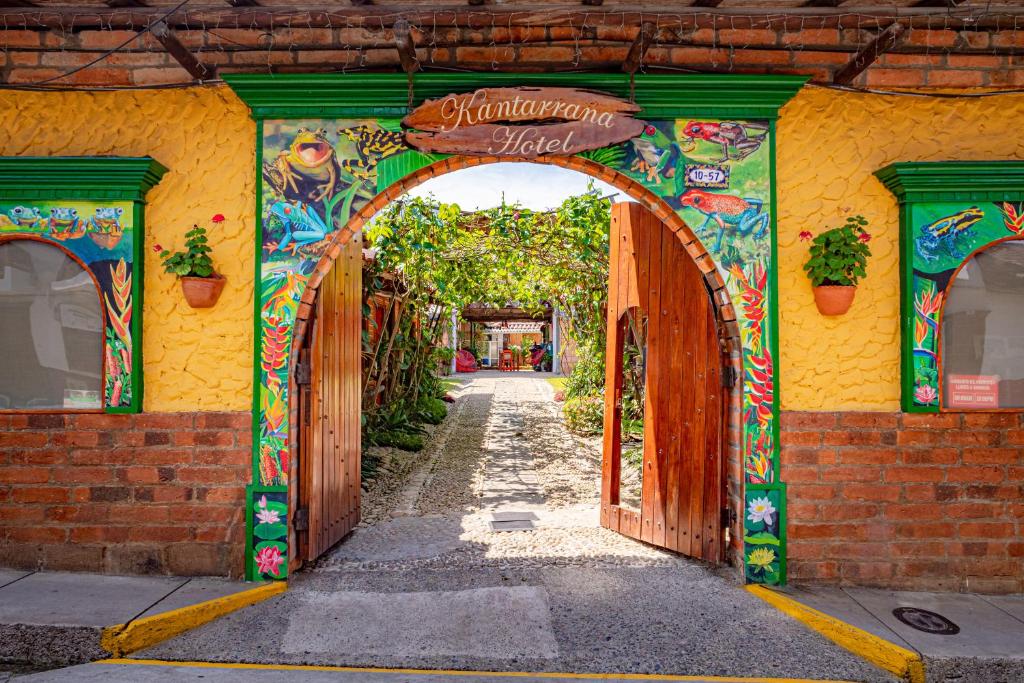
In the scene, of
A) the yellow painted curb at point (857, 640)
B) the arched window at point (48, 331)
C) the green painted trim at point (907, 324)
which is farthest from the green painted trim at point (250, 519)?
the green painted trim at point (907, 324)

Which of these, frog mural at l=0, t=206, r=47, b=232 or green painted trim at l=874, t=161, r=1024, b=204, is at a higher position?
green painted trim at l=874, t=161, r=1024, b=204

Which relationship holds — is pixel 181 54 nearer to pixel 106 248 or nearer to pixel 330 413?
pixel 106 248

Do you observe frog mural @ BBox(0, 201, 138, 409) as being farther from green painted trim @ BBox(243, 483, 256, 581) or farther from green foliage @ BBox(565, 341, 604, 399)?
green foliage @ BBox(565, 341, 604, 399)

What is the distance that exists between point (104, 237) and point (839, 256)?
15.4 feet

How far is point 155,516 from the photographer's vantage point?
3533 mm

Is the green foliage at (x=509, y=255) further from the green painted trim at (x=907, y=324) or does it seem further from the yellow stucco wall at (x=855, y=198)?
the green painted trim at (x=907, y=324)

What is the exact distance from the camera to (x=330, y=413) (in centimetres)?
422

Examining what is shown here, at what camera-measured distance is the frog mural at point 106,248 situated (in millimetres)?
3535

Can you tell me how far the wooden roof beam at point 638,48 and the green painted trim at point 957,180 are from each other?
1.73 metres

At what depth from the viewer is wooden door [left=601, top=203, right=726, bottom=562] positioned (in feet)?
12.8

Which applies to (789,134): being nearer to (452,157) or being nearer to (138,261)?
(452,157)

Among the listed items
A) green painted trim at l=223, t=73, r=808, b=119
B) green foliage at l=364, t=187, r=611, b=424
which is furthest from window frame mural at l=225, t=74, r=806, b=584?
green foliage at l=364, t=187, r=611, b=424

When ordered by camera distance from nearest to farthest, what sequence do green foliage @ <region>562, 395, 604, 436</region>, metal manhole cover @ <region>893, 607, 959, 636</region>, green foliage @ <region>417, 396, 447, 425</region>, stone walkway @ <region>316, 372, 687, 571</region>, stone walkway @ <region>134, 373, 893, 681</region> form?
stone walkway @ <region>134, 373, 893, 681</region>, metal manhole cover @ <region>893, 607, 959, 636</region>, stone walkway @ <region>316, 372, 687, 571</region>, green foliage @ <region>562, 395, 604, 436</region>, green foliage @ <region>417, 396, 447, 425</region>

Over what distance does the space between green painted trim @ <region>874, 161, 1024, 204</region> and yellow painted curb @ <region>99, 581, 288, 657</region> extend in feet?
15.6
